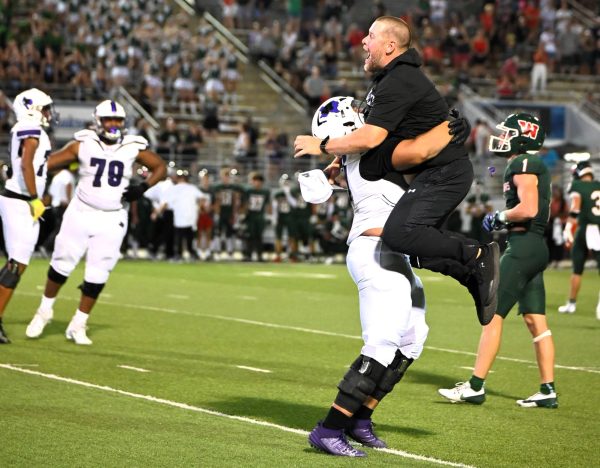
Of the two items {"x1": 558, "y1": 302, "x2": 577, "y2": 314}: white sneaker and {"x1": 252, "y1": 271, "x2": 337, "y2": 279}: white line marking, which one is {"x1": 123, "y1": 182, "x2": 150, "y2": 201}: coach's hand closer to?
{"x1": 558, "y1": 302, "x2": 577, "y2": 314}: white sneaker

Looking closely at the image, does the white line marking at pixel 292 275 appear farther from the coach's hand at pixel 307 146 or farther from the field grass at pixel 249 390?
the coach's hand at pixel 307 146

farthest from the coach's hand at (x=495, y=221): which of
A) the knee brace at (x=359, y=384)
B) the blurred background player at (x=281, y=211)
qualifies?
the blurred background player at (x=281, y=211)

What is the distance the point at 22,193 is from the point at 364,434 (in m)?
4.88

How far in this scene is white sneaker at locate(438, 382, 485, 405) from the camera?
26.8 feet

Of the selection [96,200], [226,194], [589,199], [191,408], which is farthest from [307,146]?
[226,194]

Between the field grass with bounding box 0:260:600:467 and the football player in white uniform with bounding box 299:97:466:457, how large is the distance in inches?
8.3

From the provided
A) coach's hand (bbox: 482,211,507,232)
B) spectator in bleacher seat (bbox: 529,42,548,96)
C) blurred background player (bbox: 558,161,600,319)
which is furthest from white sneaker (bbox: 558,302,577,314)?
spectator in bleacher seat (bbox: 529,42,548,96)

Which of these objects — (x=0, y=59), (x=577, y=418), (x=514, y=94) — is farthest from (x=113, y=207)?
(x=514, y=94)

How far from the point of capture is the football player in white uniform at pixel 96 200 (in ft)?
34.6

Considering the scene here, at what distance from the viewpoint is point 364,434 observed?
6562 mm

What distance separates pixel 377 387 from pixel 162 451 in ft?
3.85

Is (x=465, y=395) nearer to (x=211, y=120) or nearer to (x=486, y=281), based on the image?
(x=486, y=281)

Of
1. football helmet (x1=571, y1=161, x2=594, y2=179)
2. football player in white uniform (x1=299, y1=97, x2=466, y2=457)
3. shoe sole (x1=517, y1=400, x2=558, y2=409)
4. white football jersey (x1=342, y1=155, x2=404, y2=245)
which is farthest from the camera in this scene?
football helmet (x1=571, y1=161, x2=594, y2=179)

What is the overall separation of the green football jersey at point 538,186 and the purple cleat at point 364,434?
2.37 m
